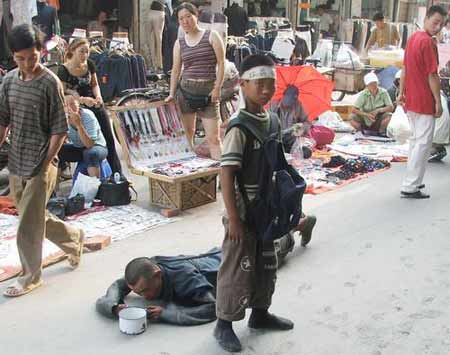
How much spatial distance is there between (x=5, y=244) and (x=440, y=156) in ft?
19.2

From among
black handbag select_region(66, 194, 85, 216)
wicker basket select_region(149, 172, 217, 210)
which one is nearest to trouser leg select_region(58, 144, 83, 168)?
black handbag select_region(66, 194, 85, 216)

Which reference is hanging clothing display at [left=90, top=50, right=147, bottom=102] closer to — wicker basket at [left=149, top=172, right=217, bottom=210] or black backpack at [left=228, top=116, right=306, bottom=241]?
wicker basket at [left=149, top=172, right=217, bottom=210]

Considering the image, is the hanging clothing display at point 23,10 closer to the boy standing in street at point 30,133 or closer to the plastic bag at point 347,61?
the boy standing in street at point 30,133

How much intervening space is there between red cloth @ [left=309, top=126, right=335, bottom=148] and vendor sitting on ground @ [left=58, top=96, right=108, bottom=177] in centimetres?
368

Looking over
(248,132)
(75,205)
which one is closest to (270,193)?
(248,132)

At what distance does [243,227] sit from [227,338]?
69cm

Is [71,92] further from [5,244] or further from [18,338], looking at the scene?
[18,338]

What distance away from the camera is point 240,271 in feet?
11.3

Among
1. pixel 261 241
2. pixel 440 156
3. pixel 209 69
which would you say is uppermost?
pixel 209 69

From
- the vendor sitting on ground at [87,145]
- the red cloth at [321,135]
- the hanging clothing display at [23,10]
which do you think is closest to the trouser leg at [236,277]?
the vendor sitting on ground at [87,145]

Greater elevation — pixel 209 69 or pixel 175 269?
pixel 209 69

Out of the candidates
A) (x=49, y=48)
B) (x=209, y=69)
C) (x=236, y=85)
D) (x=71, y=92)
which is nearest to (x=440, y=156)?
(x=236, y=85)

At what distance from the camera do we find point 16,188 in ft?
14.1

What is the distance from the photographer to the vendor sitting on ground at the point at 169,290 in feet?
12.9
